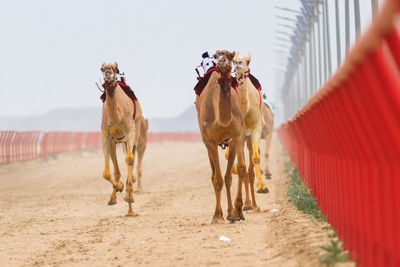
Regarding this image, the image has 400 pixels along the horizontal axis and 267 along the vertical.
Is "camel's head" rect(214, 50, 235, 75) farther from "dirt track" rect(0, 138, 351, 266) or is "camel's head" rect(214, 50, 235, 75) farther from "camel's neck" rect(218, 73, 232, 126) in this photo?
"dirt track" rect(0, 138, 351, 266)

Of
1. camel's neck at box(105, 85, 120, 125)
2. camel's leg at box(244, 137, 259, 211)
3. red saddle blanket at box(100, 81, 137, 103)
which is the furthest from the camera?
red saddle blanket at box(100, 81, 137, 103)

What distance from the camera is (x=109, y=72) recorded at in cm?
1269

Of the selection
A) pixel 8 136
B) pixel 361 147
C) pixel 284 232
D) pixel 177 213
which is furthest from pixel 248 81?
pixel 8 136

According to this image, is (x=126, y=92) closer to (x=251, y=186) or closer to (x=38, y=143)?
(x=251, y=186)

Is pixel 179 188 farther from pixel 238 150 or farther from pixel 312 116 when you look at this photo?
pixel 312 116

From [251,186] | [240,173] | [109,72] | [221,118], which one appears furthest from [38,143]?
[221,118]

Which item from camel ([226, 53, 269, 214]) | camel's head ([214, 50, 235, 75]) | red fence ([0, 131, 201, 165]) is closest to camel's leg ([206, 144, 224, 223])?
camel's head ([214, 50, 235, 75])

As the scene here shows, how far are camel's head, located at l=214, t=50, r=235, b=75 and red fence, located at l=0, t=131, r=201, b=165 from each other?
78.2 ft

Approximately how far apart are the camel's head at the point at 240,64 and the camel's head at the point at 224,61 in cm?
242

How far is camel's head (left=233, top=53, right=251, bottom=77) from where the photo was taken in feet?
40.9

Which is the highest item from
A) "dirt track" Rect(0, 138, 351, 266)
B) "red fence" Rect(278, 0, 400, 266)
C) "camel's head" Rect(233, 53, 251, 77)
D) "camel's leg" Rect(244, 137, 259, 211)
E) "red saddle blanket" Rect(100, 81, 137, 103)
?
"camel's head" Rect(233, 53, 251, 77)

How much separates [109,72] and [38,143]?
27.2 meters

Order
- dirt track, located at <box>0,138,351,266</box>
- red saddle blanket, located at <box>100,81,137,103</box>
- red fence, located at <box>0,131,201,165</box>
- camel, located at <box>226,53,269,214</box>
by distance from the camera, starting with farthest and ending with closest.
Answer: red fence, located at <box>0,131,201,165</box>
red saddle blanket, located at <box>100,81,137,103</box>
camel, located at <box>226,53,269,214</box>
dirt track, located at <box>0,138,351,266</box>

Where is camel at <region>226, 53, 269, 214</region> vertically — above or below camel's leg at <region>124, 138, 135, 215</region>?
above
